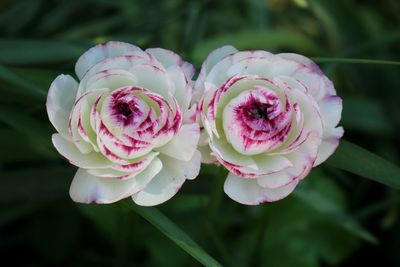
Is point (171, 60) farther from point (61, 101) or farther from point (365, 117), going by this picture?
point (365, 117)

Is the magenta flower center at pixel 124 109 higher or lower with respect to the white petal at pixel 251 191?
higher

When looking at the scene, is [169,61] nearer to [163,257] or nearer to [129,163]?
[129,163]

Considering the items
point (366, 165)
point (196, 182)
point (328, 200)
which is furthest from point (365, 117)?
point (366, 165)

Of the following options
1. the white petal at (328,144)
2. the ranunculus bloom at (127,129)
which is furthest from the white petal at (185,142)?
the white petal at (328,144)

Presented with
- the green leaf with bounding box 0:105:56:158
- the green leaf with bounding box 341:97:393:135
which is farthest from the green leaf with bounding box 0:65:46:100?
the green leaf with bounding box 341:97:393:135

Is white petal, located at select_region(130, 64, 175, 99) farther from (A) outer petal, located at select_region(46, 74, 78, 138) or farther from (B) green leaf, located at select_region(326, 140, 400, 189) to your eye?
(B) green leaf, located at select_region(326, 140, 400, 189)

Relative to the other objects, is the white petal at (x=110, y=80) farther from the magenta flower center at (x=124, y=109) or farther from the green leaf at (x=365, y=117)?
the green leaf at (x=365, y=117)
